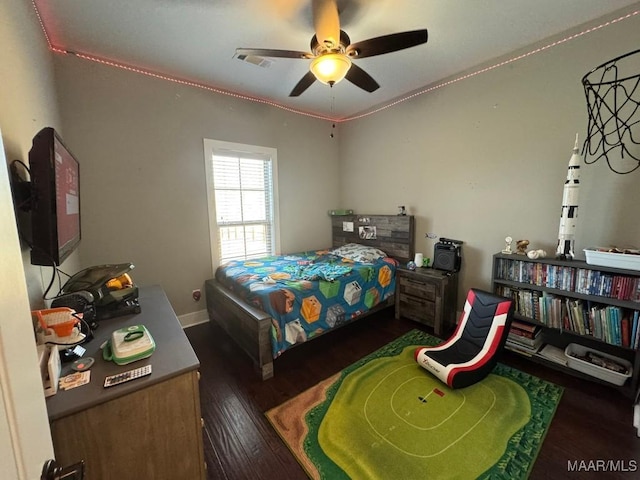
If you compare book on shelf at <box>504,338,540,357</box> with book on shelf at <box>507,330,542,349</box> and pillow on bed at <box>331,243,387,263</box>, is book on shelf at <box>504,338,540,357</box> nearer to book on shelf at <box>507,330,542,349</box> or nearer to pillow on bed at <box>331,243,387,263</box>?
book on shelf at <box>507,330,542,349</box>

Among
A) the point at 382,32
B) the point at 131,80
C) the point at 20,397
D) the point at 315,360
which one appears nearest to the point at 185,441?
the point at 20,397

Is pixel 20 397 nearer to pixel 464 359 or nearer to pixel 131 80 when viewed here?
pixel 464 359

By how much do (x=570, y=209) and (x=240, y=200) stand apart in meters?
3.15

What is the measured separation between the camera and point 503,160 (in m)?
2.53

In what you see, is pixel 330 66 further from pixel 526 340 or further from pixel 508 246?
pixel 526 340

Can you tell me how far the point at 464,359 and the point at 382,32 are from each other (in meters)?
2.61

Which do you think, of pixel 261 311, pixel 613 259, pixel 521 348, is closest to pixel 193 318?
pixel 261 311

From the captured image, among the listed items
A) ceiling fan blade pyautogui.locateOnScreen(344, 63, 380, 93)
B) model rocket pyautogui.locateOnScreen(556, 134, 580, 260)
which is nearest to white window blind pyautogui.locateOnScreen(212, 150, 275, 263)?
ceiling fan blade pyautogui.locateOnScreen(344, 63, 380, 93)

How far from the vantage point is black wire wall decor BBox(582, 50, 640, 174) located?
1881 mm

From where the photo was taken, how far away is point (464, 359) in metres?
2.06

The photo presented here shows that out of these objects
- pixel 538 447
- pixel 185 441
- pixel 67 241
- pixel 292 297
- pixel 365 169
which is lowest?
pixel 538 447

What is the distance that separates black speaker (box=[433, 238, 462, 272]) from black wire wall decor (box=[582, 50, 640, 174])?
1222mm

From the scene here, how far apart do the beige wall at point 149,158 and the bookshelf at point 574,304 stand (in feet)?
9.65

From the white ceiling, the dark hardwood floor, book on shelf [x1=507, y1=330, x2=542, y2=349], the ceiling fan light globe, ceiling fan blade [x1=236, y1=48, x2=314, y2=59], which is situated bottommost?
the dark hardwood floor
